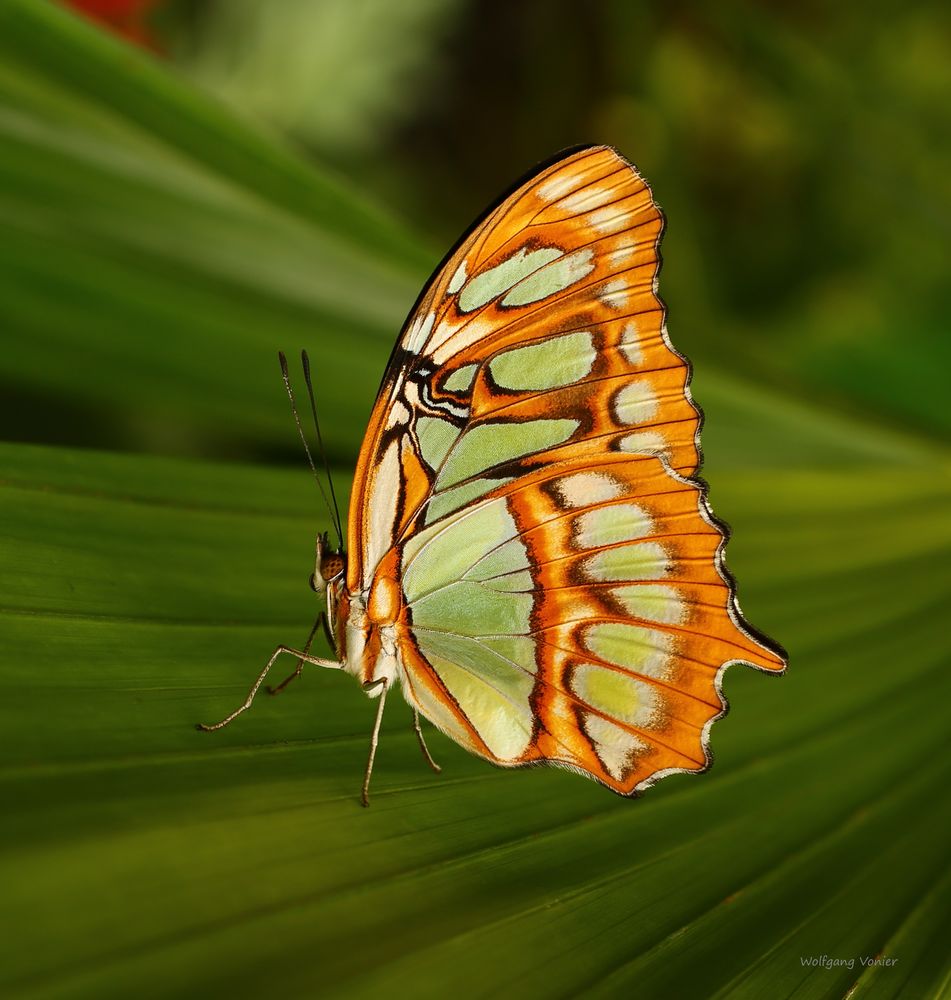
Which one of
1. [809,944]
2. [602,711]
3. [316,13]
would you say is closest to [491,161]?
[316,13]

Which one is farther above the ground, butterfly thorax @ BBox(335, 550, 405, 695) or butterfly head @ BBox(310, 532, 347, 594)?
butterfly head @ BBox(310, 532, 347, 594)

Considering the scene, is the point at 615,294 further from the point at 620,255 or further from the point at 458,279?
the point at 458,279

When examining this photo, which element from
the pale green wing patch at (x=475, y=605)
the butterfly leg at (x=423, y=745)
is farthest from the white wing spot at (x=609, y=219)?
the butterfly leg at (x=423, y=745)

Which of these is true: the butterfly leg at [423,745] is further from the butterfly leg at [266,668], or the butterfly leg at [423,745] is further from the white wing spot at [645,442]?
the white wing spot at [645,442]

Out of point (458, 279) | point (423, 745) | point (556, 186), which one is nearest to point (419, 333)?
point (458, 279)

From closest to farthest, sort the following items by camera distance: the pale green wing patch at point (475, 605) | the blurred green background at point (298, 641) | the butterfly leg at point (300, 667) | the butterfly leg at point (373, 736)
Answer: the blurred green background at point (298, 641) → the butterfly leg at point (373, 736) → the butterfly leg at point (300, 667) → the pale green wing patch at point (475, 605)

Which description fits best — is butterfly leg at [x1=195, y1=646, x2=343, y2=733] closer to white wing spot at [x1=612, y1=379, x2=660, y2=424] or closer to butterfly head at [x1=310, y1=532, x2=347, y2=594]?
butterfly head at [x1=310, y1=532, x2=347, y2=594]

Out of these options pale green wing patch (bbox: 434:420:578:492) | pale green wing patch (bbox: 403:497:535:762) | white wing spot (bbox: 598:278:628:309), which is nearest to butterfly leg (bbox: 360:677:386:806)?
pale green wing patch (bbox: 403:497:535:762)
